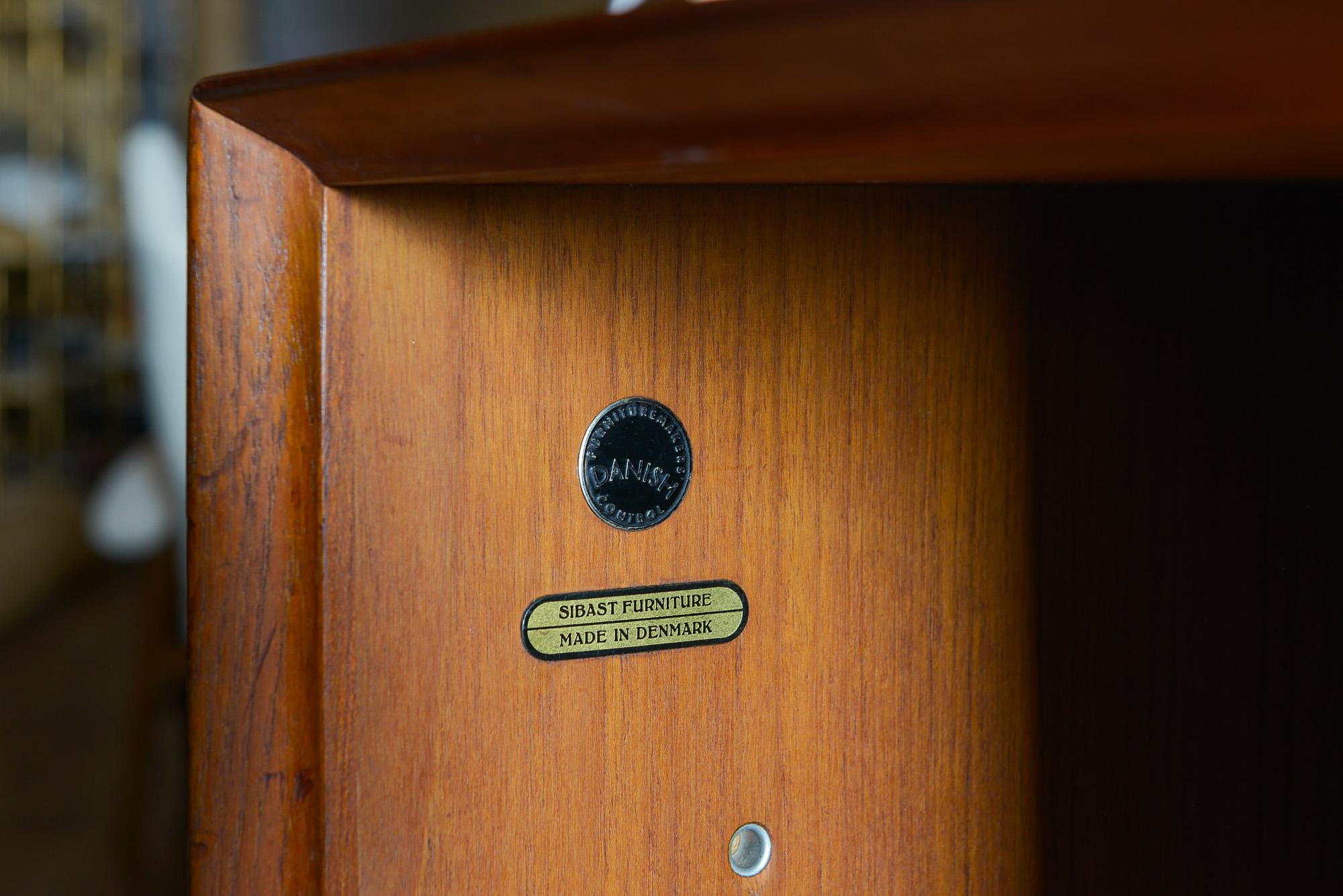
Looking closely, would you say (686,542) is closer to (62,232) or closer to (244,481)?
(244,481)

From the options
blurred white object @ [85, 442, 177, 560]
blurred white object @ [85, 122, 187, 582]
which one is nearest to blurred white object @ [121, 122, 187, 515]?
blurred white object @ [85, 122, 187, 582]

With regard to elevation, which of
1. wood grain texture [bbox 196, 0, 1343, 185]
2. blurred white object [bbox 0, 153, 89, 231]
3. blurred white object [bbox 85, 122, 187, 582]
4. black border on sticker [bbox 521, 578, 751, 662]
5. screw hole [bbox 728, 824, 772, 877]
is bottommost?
screw hole [bbox 728, 824, 772, 877]

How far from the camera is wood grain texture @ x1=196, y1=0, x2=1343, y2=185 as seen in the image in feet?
0.67

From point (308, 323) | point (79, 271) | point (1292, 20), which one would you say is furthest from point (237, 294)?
point (79, 271)

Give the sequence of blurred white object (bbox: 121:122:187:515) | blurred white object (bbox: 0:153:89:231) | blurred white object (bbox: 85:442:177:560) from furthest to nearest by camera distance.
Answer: blurred white object (bbox: 0:153:89:231), blurred white object (bbox: 85:442:177:560), blurred white object (bbox: 121:122:187:515)

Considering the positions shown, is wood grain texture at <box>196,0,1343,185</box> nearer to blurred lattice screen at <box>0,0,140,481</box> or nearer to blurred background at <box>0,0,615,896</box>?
blurred background at <box>0,0,615,896</box>

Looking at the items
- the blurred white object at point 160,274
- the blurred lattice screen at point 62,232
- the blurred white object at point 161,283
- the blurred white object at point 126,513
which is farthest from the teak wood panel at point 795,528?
the blurred lattice screen at point 62,232

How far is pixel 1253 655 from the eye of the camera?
1.52 ft

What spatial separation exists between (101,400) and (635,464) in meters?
4.04

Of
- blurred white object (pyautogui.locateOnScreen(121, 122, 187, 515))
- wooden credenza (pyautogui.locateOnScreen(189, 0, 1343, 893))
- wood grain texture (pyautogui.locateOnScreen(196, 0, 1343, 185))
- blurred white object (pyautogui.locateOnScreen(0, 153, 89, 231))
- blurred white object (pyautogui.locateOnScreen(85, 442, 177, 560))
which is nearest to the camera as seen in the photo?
wood grain texture (pyautogui.locateOnScreen(196, 0, 1343, 185))

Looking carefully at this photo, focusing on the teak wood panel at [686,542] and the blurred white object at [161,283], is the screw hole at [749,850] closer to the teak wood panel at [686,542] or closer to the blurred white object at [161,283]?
the teak wood panel at [686,542]

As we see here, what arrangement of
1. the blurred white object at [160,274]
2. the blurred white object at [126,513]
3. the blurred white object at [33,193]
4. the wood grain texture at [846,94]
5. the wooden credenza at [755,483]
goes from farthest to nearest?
the blurred white object at [33,193] → the blurred white object at [126,513] → the blurred white object at [160,274] → the wooden credenza at [755,483] → the wood grain texture at [846,94]

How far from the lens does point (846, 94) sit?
0.24 m

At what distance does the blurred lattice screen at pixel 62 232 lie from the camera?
3.54 m
